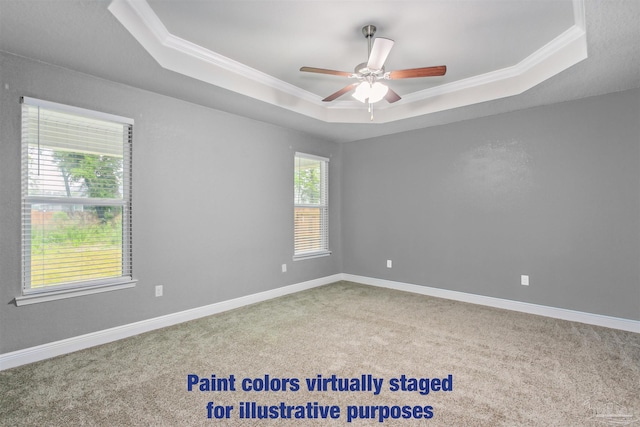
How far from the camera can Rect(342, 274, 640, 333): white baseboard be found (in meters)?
3.34

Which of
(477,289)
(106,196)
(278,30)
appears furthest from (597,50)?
(106,196)

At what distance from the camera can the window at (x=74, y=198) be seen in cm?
265

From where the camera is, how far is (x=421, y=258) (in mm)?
4840

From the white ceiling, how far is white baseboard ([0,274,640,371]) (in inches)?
94.2

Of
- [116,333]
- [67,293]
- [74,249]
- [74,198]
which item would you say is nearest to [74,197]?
[74,198]

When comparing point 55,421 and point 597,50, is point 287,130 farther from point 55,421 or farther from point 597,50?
point 55,421

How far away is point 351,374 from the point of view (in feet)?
7.86

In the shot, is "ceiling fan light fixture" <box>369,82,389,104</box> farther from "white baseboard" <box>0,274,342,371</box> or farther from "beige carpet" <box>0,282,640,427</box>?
"white baseboard" <box>0,274,342,371</box>

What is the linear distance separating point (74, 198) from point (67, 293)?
2.74ft

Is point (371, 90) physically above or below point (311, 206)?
above

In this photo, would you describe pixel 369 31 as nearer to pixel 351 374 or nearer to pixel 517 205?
pixel 351 374

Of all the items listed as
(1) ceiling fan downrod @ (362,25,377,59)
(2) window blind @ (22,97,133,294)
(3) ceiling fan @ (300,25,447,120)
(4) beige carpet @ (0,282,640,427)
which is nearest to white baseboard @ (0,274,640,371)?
(4) beige carpet @ (0,282,640,427)

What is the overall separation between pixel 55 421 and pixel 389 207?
4.48 metres

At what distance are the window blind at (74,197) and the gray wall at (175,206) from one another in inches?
3.3
